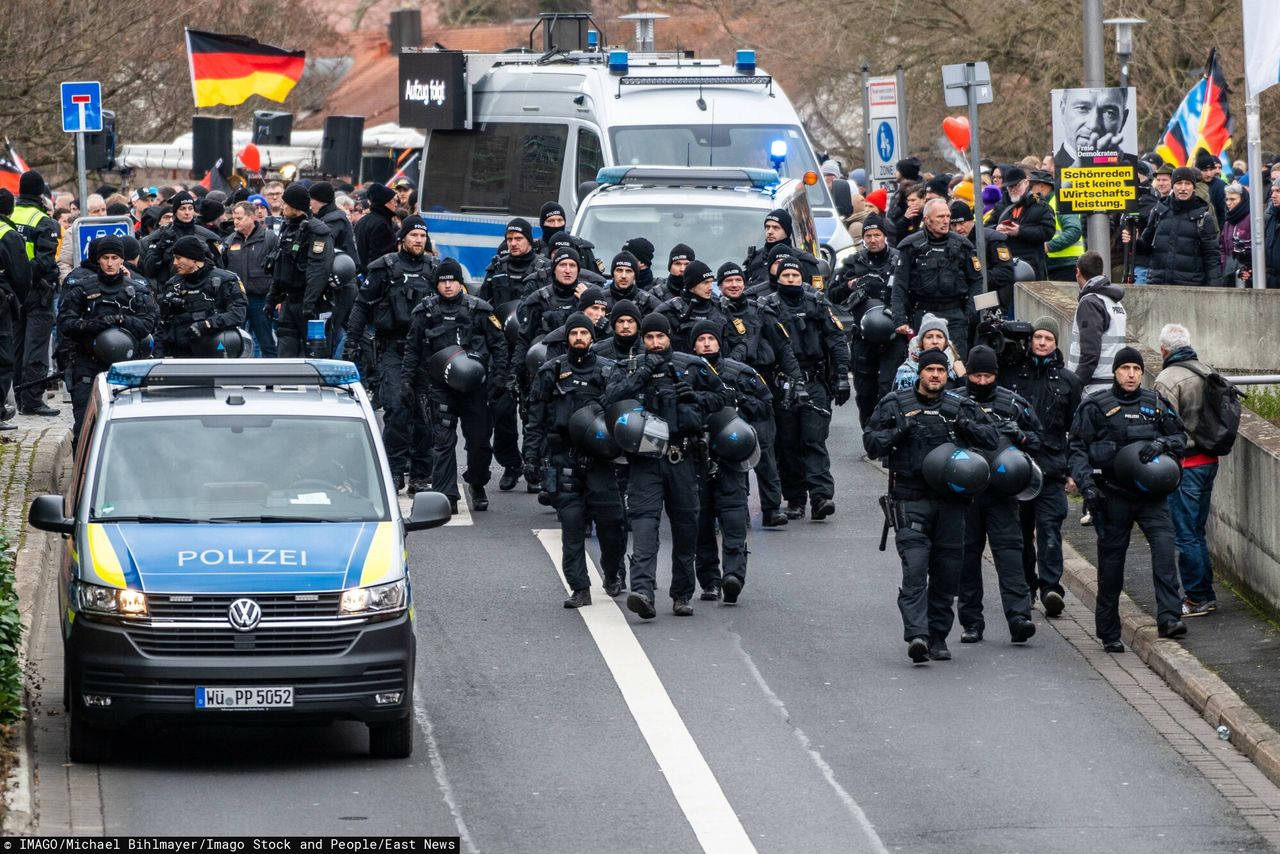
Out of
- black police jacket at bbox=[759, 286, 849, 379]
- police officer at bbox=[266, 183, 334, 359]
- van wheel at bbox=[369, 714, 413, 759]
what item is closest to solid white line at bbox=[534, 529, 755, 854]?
van wheel at bbox=[369, 714, 413, 759]

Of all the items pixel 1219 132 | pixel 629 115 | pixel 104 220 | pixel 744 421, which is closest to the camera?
pixel 744 421

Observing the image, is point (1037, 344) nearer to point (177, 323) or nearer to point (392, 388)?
point (392, 388)

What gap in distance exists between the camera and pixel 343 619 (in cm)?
996

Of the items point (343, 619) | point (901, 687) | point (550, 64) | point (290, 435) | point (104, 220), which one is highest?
point (550, 64)

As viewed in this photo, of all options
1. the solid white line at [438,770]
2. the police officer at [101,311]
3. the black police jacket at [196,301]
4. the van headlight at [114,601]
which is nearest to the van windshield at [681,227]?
the black police jacket at [196,301]

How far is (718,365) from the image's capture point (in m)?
14.1

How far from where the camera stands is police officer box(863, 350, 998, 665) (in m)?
12.7

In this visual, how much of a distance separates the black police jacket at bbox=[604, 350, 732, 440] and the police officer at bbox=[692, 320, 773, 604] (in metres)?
0.29

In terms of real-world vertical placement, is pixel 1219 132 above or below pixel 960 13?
Result: below

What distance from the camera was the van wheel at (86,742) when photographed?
10109mm

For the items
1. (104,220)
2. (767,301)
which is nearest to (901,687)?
(767,301)

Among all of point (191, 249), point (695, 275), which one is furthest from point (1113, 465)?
point (191, 249)

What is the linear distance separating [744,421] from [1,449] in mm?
7094

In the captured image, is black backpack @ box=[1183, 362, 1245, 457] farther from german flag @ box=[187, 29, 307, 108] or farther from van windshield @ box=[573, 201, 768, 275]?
german flag @ box=[187, 29, 307, 108]
